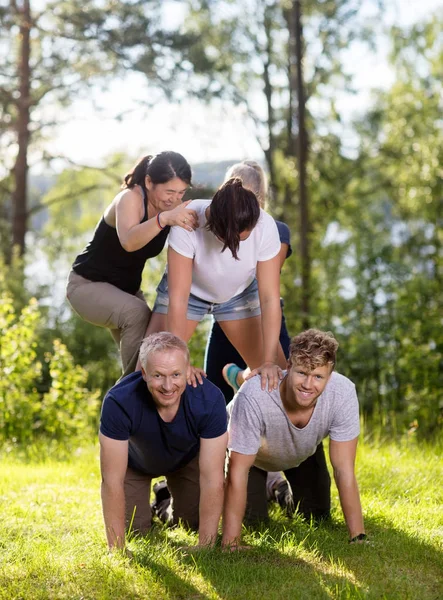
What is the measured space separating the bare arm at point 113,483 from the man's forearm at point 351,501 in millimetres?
1042

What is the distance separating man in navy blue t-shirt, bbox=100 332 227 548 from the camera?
3.75 m

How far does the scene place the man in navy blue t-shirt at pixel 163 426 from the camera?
375cm

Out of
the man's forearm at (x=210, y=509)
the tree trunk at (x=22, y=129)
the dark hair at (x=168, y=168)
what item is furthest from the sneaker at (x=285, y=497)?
the tree trunk at (x=22, y=129)

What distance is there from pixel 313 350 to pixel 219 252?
0.77 meters

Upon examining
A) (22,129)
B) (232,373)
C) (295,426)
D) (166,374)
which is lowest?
(295,426)

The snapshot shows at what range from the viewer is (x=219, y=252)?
419 cm

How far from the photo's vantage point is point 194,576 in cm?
352

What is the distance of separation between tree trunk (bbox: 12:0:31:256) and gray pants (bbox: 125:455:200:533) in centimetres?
1093

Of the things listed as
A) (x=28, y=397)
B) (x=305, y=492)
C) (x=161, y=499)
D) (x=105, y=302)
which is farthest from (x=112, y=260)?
(x=28, y=397)

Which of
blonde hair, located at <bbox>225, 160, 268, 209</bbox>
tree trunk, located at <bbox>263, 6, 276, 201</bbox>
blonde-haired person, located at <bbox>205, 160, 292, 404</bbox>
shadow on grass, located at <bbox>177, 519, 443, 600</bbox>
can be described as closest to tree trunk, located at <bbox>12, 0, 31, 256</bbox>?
tree trunk, located at <bbox>263, 6, 276, 201</bbox>

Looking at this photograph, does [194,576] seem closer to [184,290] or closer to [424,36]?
[184,290]

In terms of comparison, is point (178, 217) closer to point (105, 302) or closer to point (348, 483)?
point (105, 302)

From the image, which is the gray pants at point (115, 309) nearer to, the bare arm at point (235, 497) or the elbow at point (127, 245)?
the elbow at point (127, 245)

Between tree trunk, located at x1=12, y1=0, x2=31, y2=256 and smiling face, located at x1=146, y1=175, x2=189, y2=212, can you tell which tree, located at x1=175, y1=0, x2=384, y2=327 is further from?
smiling face, located at x1=146, y1=175, x2=189, y2=212
